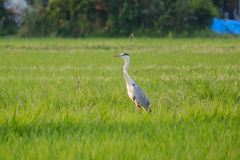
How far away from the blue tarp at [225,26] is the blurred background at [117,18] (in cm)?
36

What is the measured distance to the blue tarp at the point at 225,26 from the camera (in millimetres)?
24452

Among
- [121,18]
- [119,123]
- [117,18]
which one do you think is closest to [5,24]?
[117,18]

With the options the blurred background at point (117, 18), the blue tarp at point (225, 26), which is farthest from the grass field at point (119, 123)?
the blue tarp at point (225, 26)

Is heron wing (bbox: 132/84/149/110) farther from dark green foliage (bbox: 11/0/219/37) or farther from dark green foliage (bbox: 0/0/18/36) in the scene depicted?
dark green foliage (bbox: 0/0/18/36)

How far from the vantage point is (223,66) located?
12117 mm

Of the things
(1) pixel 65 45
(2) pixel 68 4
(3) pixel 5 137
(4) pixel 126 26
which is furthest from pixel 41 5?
(3) pixel 5 137

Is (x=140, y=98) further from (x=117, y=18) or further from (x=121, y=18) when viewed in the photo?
(x=117, y=18)

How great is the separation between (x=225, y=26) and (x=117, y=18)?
6119 millimetres

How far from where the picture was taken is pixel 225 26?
982 inches

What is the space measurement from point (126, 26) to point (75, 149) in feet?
69.0

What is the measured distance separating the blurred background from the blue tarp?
357 millimetres

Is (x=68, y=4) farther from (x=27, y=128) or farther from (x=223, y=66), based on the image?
(x=27, y=128)

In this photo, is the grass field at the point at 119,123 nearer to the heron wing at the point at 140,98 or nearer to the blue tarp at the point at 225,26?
the heron wing at the point at 140,98

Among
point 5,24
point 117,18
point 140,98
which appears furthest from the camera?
point 5,24
